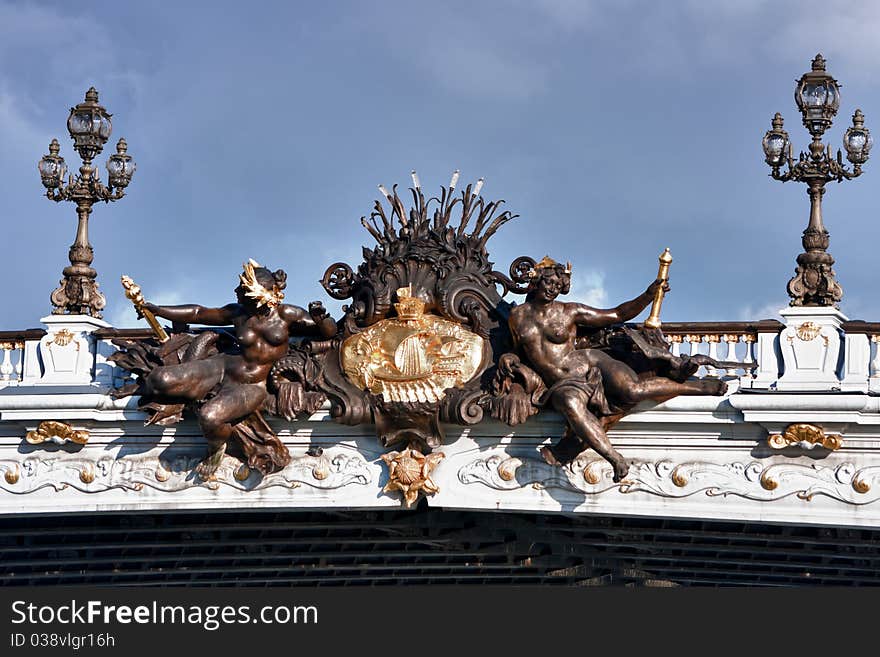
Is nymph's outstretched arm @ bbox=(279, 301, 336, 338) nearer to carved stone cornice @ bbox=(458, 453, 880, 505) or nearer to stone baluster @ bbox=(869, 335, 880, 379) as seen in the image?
carved stone cornice @ bbox=(458, 453, 880, 505)

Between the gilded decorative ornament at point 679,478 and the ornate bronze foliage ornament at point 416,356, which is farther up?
the ornate bronze foliage ornament at point 416,356

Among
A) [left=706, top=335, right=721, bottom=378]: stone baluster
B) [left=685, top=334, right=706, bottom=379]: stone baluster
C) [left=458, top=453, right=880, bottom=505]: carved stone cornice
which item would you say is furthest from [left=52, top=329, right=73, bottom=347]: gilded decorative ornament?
[left=706, top=335, right=721, bottom=378]: stone baluster

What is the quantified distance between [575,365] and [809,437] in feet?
9.45

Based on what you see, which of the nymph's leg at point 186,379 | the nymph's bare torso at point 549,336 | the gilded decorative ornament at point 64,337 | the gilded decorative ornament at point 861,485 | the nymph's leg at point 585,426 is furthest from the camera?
the gilded decorative ornament at point 64,337

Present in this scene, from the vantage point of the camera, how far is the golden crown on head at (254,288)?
23.3 metres

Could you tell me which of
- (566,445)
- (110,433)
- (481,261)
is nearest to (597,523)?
(566,445)

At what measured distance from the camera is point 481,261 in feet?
78.9

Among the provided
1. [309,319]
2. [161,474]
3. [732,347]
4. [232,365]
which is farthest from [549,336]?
[161,474]

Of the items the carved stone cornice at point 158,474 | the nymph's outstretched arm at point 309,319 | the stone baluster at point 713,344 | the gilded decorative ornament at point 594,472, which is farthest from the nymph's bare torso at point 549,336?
the carved stone cornice at point 158,474

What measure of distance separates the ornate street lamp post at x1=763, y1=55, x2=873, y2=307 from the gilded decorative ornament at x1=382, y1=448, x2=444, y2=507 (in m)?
4.85

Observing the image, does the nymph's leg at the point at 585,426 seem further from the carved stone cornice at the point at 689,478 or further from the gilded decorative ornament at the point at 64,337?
the gilded decorative ornament at the point at 64,337

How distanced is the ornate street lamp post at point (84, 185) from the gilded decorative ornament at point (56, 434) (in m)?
1.87

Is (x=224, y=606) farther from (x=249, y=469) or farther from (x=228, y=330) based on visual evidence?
(x=228, y=330)

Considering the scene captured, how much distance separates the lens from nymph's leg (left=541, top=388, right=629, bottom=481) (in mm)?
22656
